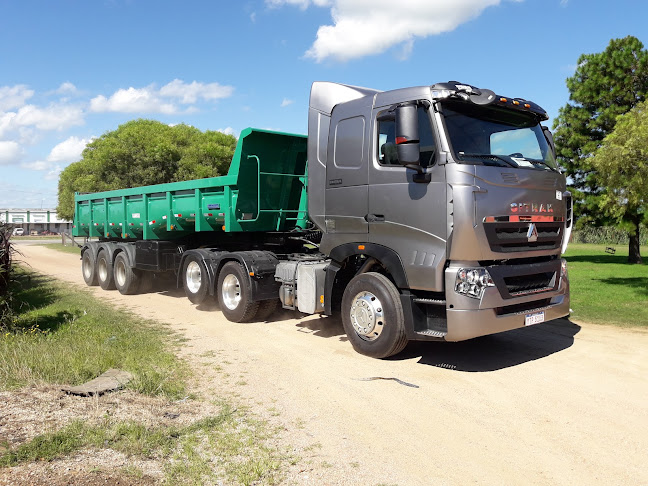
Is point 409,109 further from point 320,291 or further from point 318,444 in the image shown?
point 318,444

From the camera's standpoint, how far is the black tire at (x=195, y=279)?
31.8 feet

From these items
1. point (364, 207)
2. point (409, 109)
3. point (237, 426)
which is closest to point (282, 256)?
point (364, 207)

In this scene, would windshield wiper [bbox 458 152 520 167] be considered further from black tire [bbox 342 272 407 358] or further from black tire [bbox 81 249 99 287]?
black tire [bbox 81 249 99 287]

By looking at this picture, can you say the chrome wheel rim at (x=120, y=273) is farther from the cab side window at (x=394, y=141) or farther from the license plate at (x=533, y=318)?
the license plate at (x=533, y=318)

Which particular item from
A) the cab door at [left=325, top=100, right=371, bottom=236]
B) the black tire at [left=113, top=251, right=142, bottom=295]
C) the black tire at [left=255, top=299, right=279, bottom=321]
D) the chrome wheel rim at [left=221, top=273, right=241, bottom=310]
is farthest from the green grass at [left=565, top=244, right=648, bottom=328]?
the black tire at [left=113, top=251, right=142, bottom=295]

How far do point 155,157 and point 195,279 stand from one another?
2220cm

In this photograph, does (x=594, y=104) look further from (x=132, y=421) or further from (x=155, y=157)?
(x=132, y=421)

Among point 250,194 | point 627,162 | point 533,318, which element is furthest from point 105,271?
point 627,162

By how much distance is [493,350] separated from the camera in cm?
715

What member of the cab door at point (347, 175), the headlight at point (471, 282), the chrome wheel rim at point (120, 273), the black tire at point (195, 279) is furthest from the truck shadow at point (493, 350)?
the chrome wheel rim at point (120, 273)

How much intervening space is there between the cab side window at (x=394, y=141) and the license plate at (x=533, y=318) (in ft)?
6.86

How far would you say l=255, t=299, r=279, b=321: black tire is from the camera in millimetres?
8875

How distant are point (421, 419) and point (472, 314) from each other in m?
1.46

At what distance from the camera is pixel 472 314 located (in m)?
5.75
